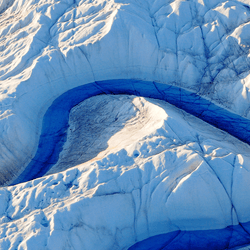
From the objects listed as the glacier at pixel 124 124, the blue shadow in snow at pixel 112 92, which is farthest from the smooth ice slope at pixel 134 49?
the blue shadow in snow at pixel 112 92

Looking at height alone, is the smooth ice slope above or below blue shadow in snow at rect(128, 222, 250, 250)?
above

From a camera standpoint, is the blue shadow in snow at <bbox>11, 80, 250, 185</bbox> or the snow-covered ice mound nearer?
the snow-covered ice mound

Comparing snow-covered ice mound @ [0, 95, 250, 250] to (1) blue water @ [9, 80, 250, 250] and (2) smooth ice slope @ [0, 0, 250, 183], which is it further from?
(2) smooth ice slope @ [0, 0, 250, 183]

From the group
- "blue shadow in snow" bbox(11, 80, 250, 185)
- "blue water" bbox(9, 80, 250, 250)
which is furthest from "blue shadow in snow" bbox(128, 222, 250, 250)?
"blue shadow in snow" bbox(11, 80, 250, 185)

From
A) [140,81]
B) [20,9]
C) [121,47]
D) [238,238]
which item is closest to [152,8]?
[121,47]

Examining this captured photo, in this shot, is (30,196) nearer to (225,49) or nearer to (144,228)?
(144,228)

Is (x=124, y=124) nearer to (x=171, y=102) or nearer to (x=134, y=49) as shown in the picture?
(x=171, y=102)
